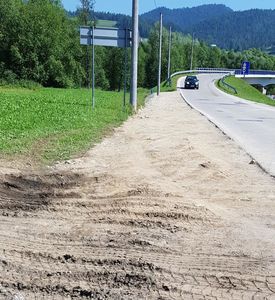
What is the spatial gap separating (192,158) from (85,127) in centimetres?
492

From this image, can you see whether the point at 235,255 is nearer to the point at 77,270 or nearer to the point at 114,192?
the point at 77,270

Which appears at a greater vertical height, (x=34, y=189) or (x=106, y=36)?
(x=106, y=36)

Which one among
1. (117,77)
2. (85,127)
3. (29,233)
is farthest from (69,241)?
(117,77)

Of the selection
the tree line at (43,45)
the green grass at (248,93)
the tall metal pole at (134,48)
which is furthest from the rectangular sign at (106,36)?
the tree line at (43,45)

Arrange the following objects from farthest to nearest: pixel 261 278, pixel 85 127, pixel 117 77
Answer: pixel 117 77 → pixel 85 127 → pixel 261 278

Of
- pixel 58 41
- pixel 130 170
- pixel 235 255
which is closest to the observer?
pixel 235 255

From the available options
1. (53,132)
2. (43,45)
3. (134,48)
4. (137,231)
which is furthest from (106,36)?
(43,45)

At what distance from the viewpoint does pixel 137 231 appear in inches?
214

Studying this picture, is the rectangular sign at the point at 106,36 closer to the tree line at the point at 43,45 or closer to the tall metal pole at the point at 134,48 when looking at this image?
the tall metal pole at the point at 134,48

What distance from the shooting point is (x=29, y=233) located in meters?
5.30

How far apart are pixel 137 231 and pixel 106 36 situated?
15.6 meters

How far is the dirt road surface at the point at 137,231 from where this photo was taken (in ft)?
13.6

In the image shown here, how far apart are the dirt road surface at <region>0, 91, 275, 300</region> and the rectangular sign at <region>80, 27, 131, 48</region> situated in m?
11.0

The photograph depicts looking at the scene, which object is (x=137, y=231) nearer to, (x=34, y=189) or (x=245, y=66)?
(x=34, y=189)
